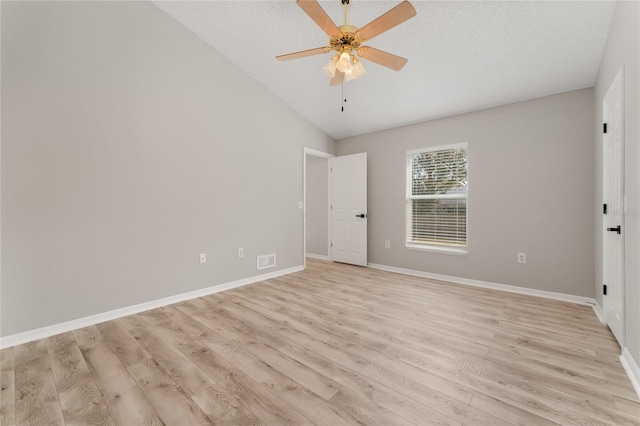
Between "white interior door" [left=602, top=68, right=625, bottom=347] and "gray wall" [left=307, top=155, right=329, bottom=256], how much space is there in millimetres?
4173

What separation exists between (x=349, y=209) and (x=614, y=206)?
3534mm

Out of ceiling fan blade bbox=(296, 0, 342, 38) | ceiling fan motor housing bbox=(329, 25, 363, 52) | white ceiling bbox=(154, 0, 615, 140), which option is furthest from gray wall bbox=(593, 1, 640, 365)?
ceiling fan blade bbox=(296, 0, 342, 38)

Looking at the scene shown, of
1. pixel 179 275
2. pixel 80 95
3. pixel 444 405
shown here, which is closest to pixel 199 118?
pixel 80 95

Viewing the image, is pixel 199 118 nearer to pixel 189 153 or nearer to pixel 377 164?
pixel 189 153

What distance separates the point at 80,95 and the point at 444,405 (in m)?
3.88

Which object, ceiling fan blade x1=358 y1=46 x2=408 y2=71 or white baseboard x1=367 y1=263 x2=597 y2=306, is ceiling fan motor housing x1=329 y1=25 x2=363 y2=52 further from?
white baseboard x1=367 y1=263 x2=597 y2=306

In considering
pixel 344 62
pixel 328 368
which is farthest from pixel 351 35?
pixel 328 368

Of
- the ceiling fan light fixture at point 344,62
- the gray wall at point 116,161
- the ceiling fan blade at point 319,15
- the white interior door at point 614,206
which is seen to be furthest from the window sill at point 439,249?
the ceiling fan blade at point 319,15

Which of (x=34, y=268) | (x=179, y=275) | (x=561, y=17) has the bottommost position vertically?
(x=179, y=275)

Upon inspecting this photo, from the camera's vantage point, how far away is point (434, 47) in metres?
2.86

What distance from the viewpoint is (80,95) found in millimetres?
2576

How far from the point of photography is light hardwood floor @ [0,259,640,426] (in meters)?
1.45

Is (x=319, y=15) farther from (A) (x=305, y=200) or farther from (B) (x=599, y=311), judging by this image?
(B) (x=599, y=311)

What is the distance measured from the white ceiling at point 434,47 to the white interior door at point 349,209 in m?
1.24
